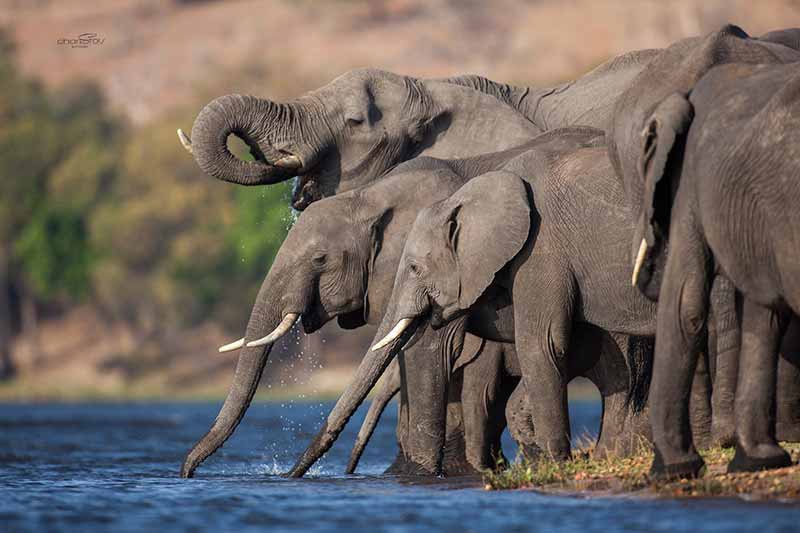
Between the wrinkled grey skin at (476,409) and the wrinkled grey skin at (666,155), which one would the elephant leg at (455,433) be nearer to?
the wrinkled grey skin at (476,409)

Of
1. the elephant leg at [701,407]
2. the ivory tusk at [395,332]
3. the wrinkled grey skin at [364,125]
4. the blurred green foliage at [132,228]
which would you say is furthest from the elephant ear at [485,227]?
the blurred green foliage at [132,228]

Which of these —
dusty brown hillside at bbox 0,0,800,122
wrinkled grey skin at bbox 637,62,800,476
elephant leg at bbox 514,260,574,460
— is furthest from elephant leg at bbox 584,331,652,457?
dusty brown hillside at bbox 0,0,800,122

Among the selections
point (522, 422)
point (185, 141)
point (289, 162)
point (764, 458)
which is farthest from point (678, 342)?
point (185, 141)

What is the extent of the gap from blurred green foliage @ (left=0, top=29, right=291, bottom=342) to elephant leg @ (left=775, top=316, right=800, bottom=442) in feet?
126

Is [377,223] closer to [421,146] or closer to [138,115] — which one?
[421,146]

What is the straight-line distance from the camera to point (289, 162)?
15.1 m

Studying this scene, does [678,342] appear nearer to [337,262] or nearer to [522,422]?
[522,422]

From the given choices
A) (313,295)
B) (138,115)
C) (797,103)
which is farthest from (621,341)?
(138,115)

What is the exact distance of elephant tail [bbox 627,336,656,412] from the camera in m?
Result: 13.2

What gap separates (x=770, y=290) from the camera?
10.3 m

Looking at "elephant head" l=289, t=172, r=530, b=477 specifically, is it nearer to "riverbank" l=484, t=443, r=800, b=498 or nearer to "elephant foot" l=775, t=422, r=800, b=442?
"riverbank" l=484, t=443, r=800, b=498

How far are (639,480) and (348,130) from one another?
499 cm

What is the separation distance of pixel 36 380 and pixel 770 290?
47602 mm

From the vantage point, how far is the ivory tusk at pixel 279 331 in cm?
1384
